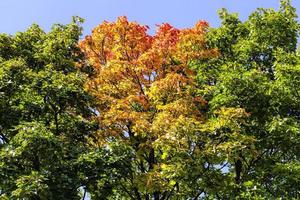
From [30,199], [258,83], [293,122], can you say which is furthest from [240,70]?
[30,199]

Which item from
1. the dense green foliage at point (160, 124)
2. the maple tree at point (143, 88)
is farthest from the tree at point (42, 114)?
the maple tree at point (143, 88)

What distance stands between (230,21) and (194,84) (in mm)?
5451

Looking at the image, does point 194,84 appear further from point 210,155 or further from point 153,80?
point 210,155

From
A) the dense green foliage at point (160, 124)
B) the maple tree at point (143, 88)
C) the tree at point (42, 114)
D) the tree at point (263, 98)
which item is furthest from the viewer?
the maple tree at point (143, 88)

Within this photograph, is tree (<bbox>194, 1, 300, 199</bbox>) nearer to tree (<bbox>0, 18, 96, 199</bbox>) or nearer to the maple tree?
the maple tree

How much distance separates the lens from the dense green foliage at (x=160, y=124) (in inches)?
795

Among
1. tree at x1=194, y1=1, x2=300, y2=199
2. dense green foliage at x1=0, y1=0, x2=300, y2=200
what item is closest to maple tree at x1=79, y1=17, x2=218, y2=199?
dense green foliage at x1=0, y1=0, x2=300, y2=200

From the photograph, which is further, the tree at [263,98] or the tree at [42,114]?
the tree at [263,98]

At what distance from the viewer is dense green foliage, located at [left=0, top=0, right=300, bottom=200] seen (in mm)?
20188

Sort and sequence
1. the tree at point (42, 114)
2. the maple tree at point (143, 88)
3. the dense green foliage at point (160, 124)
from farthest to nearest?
the maple tree at point (143, 88), the dense green foliage at point (160, 124), the tree at point (42, 114)

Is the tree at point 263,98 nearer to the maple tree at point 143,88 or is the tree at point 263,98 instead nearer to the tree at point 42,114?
the maple tree at point 143,88

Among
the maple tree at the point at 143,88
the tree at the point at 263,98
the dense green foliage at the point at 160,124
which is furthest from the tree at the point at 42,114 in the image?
the tree at the point at 263,98

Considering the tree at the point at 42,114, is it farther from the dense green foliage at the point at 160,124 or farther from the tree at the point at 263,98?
the tree at the point at 263,98

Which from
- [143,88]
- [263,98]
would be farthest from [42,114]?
[263,98]
